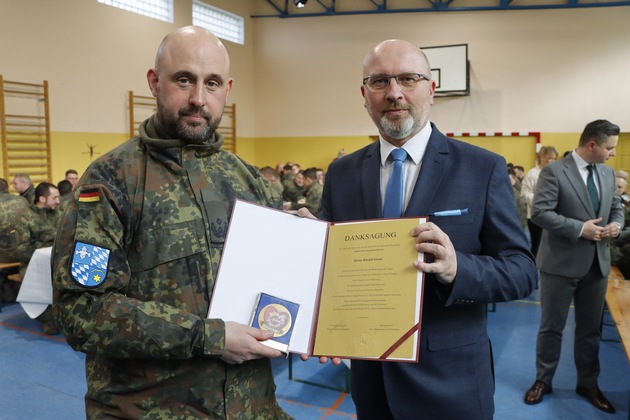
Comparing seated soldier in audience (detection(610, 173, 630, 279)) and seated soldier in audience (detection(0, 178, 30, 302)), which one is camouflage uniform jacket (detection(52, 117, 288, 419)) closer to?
seated soldier in audience (detection(610, 173, 630, 279))

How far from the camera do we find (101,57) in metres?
10.6

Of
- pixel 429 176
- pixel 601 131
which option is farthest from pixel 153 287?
pixel 601 131

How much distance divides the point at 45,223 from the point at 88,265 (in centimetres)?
551

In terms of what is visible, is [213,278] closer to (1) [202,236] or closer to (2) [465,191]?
(1) [202,236]

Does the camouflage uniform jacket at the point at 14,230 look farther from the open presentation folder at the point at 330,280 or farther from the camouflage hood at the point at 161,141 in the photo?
the open presentation folder at the point at 330,280

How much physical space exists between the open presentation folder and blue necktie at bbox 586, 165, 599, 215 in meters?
2.82

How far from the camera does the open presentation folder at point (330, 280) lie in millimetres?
1424

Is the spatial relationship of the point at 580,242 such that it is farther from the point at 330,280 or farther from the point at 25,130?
the point at 25,130

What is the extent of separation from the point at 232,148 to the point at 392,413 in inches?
523

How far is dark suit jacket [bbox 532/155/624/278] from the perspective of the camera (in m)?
3.57

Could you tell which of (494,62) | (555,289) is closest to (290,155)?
(494,62)

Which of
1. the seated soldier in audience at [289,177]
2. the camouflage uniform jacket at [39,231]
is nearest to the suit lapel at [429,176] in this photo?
the camouflage uniform jacket at [39,231]

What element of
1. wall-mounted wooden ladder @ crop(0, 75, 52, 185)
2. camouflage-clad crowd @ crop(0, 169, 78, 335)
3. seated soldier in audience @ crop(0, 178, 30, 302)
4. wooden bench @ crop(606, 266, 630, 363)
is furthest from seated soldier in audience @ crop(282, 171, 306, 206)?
wooden bench @ crop(606, 266, 630, 363)

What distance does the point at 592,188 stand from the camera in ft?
11.9
